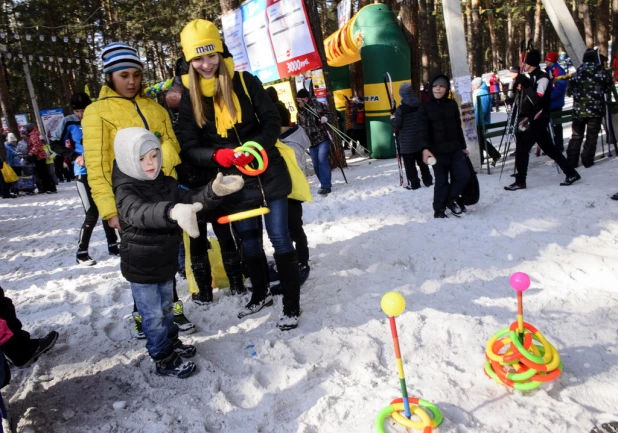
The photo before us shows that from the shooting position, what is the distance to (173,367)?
299 cm

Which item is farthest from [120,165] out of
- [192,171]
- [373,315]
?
[373,315]

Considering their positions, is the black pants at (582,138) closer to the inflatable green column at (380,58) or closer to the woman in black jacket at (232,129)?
the inflatable green column at (380,58)

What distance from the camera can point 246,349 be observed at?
10.7 ft

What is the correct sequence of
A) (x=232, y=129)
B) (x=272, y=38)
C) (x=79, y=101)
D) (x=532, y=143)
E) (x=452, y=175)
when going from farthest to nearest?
(x=272, y=38)
(x=532, y=143)
(x=452, y=175)
(x=79, y=101)
(x=232, y=129)

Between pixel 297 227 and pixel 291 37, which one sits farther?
pixel 291 37

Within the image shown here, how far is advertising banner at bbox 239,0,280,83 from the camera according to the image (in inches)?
377

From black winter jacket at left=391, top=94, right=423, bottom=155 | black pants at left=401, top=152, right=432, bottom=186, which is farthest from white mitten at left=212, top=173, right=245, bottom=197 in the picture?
black pants at left=401, top=152, right=432, bottom=186

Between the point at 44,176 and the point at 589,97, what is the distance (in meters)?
14.3

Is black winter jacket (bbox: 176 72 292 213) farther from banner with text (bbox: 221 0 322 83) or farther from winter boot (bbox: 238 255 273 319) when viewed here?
banner with text (bbox: 221 0 322 83)

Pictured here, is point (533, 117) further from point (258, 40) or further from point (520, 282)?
point (258, 40)

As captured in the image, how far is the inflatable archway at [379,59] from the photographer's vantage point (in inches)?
406

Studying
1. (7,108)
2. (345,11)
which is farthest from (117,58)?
(7,108)

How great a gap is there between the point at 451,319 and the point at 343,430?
1.36 meters

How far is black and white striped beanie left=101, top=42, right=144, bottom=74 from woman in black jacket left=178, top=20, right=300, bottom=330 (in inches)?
13.9
